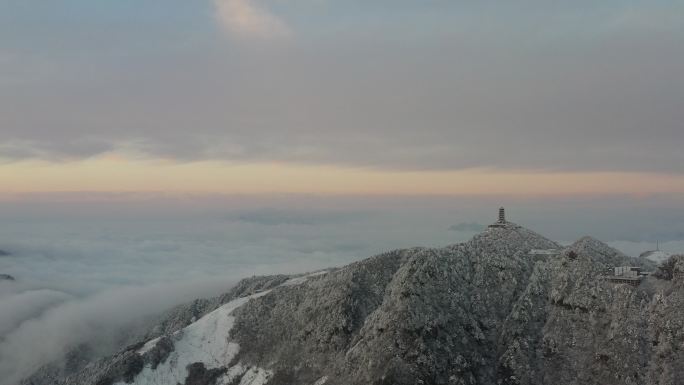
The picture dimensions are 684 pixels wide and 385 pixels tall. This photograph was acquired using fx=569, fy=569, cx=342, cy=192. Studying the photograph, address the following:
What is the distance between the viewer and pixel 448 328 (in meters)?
103

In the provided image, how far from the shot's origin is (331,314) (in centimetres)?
11500

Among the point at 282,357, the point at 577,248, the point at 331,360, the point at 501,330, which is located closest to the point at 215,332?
the point at 282,357

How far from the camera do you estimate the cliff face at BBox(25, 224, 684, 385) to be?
94312 millimetres

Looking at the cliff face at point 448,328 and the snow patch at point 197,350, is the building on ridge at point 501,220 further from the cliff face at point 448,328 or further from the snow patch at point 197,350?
the snow patch at point 197,350

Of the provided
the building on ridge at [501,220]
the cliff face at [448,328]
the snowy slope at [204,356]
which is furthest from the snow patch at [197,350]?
the building on ridge at [501,220]

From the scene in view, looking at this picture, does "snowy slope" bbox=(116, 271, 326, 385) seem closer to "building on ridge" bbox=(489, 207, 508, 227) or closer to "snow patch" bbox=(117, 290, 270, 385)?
"snow patch" bbox=(117, 290, 270, 385)

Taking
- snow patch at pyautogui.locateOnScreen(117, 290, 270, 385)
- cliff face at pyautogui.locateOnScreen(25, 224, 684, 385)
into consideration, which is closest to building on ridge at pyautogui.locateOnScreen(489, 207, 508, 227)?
cliff face at pyautogui.locateOnScreen(25, 224, 684, 385)

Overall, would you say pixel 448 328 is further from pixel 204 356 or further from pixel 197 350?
pixel 197 350

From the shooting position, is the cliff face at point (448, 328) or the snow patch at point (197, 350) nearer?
the cliff face at point (448, 328)

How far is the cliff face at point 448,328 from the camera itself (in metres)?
94.3

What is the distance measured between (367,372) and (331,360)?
11507 millimetres

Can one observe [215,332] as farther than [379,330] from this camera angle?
Yes

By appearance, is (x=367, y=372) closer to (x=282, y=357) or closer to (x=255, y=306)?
(x=282, y=357)

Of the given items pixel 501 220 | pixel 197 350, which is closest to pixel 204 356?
pixel 197 350
